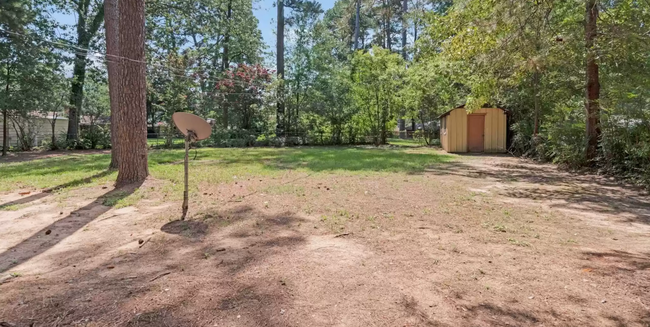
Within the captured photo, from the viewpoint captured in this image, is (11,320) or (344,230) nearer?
(11,320)

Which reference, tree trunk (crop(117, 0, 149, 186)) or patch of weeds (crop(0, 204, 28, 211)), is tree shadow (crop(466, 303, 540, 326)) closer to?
patch of weeds (crop(0, 204, 28, 211))

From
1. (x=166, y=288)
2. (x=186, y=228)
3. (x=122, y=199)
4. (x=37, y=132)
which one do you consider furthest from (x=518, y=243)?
(x=37, y=132)

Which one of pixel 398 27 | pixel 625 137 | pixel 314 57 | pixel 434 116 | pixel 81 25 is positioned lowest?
pixel 625 137

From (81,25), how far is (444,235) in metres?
22.2

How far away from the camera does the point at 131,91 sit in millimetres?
6008

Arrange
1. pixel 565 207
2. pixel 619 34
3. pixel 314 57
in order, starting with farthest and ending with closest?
pixel 314 57
pixel 619 34
pixel 565 207

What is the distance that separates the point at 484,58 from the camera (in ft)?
27.3

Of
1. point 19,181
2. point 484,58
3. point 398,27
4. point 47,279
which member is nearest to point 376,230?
point 47,279

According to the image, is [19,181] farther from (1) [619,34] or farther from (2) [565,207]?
(1) [619,34]

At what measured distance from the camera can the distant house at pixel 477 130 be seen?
15.3 m

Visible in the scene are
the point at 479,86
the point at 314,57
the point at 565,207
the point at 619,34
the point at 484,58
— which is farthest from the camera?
the point at 314,57

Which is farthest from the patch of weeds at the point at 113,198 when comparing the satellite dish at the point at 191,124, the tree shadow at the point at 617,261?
the tree shadow at the point at 617,261

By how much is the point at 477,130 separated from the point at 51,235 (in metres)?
15.8

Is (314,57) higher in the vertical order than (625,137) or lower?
higher
